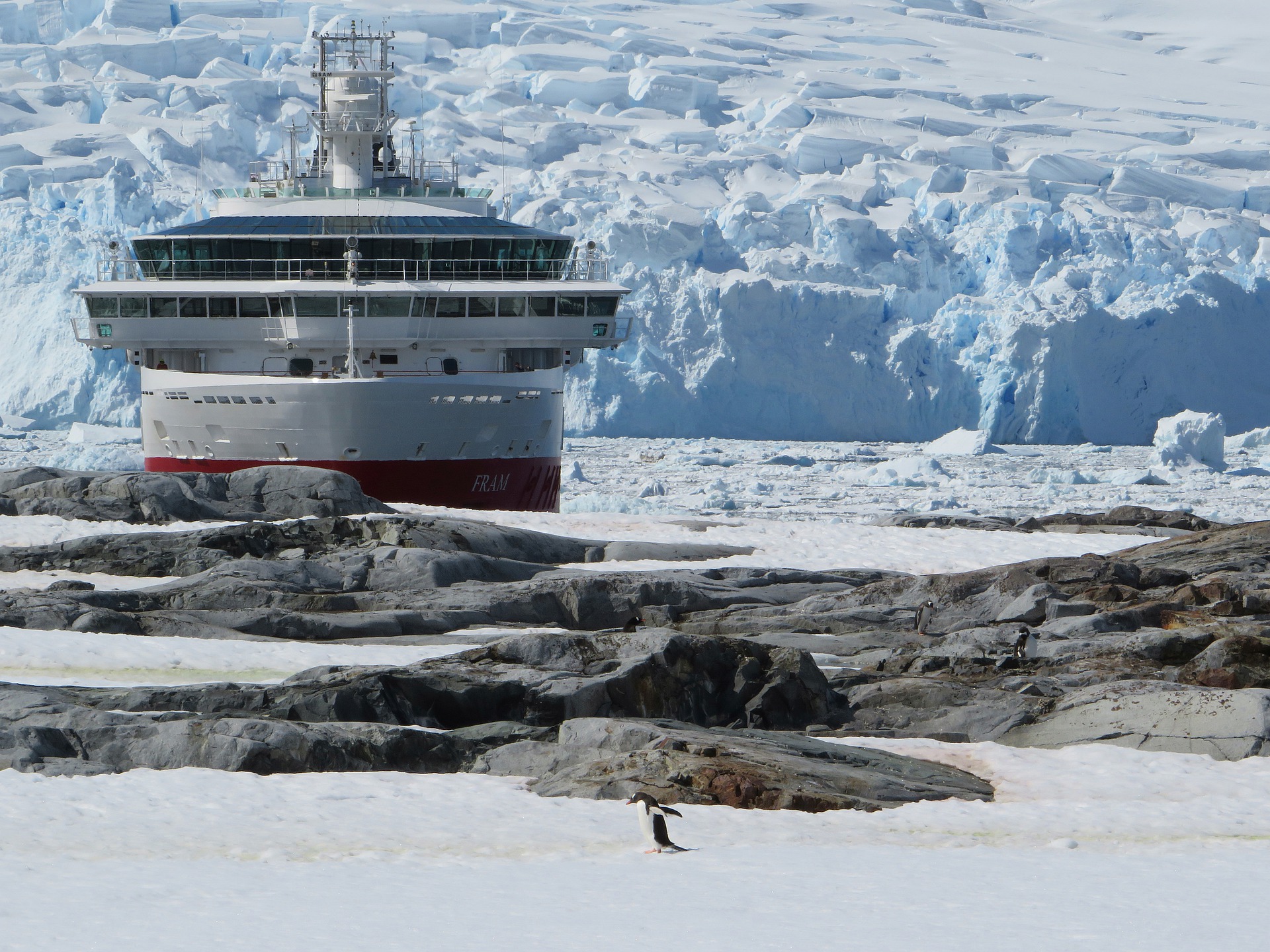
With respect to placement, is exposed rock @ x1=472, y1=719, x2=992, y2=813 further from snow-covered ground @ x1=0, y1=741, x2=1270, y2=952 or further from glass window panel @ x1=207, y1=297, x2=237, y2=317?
glass window panel @ x1=207, y1=297, x2=237, y2=317

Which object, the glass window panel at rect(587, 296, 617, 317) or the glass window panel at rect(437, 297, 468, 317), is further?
the glass window panel at rect(587, 296, 617, 317)

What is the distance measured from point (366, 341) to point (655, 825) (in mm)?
17708

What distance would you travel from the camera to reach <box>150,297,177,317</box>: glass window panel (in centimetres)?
2383

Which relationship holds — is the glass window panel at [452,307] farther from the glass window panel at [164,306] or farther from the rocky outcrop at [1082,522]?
the rocky outcrop at [1082,522]

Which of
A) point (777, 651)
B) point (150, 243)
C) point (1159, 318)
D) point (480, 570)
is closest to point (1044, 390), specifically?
point (1159, 318)

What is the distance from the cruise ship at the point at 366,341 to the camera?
22.0 meters

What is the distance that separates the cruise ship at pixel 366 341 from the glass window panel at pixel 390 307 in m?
0.02

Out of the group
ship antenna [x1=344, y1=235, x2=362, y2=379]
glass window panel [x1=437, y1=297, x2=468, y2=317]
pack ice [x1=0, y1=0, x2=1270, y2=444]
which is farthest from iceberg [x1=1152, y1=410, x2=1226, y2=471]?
ship antenna [x1=344, y1=235, x2=362, y2=379]

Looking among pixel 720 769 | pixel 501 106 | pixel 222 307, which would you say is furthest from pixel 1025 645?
pixel 501 106

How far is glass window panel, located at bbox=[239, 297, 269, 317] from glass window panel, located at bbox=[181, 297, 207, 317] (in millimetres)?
567

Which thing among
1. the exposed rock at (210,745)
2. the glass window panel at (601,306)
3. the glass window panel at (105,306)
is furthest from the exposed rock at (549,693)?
the glass window panel at (105,306)

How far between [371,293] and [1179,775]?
55.1ft

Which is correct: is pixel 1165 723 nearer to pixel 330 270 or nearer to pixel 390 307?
pixel 390 307

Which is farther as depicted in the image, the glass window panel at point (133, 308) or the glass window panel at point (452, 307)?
the glass window panel at point (452, 307)
